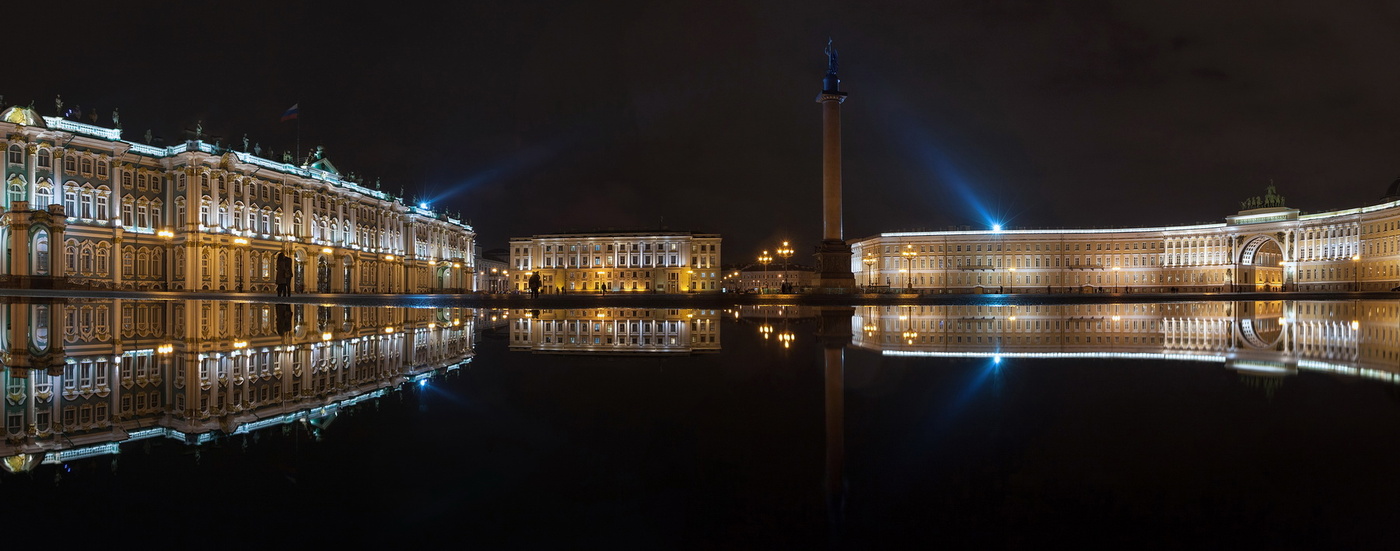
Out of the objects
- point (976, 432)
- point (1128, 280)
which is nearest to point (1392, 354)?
point (976, 432)

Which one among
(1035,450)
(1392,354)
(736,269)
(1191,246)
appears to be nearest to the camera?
(1035,450)

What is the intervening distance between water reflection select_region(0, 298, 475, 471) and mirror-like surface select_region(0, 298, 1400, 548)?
1.2 inches

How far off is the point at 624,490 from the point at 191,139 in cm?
5677

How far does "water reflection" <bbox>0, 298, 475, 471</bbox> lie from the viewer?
3020 millimetres

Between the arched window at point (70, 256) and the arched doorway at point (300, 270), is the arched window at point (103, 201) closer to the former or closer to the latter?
the arched window at point (70, 256)

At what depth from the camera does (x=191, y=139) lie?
47.4 metres

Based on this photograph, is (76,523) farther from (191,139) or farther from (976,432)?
(191,139)

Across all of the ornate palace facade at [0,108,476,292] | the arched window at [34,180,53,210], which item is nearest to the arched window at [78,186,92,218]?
the ornate palace facade at [0,108,476,292]

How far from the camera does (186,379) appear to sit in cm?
451

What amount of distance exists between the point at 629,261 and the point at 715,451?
98010 mm

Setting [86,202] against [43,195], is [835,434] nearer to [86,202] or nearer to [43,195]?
[43,195]

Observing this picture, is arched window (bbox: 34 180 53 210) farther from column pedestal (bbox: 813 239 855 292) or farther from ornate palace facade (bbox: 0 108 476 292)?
column pedestal (bbox: 813 239 855 292)

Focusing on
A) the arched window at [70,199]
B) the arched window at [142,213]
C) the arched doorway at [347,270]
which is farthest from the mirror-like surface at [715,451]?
the arched doorway at [347,270]

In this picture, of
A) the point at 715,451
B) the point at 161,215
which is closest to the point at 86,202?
the point at 161,215
